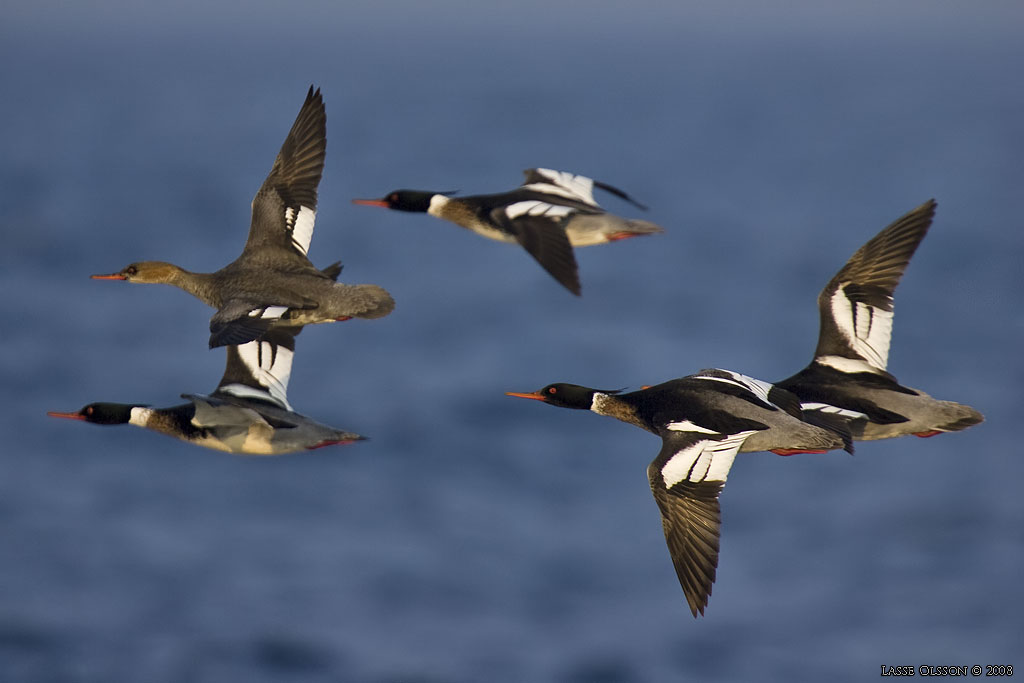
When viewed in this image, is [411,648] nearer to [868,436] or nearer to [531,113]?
[868,436]

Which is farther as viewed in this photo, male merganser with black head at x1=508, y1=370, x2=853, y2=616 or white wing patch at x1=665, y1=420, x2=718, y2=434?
white wing patch at x1=665, y1=420, x2=718, y2=434

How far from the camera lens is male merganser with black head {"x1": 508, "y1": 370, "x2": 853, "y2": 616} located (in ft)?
25.7

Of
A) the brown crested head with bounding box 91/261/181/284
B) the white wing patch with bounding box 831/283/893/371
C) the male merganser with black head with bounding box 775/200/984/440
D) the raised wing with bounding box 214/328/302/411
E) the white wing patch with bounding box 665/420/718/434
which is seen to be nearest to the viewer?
the white wing patch with bounding box 665/420/718/434

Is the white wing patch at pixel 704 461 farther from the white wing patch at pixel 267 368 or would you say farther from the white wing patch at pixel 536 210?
the white wing patch at pixel 267 368

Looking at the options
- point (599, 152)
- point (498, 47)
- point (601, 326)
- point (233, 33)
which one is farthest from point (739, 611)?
point (233, 33)

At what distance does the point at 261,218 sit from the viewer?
→ 31.0 ft

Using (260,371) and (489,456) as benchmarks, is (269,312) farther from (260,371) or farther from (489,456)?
(489,456)

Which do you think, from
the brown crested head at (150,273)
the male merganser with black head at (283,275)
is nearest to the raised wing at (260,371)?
the male merganser with black head at (283,275)

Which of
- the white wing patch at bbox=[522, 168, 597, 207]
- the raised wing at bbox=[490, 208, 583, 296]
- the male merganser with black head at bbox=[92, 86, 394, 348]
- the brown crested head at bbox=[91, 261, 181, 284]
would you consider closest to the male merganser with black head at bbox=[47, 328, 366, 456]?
the male merganser with black head at bbox=[92, 86, 394, 348]

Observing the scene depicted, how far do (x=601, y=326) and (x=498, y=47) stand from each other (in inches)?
4103

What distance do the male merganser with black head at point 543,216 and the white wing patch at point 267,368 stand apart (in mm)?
1068

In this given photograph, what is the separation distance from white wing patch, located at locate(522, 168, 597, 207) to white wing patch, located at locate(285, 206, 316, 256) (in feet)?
4.94

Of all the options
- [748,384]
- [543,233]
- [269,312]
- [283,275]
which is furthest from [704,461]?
[283,275]

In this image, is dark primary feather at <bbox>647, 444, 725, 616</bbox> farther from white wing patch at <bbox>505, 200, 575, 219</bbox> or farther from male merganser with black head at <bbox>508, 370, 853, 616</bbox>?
white wing patch at <bbox>505, 200, 575, 219</bbox>
